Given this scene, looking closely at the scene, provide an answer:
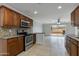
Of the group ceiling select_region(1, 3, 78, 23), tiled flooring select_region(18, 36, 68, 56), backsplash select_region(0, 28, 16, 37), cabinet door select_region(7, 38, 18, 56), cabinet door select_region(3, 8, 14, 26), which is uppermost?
ceiling select_region(1, 3, 78, 23)

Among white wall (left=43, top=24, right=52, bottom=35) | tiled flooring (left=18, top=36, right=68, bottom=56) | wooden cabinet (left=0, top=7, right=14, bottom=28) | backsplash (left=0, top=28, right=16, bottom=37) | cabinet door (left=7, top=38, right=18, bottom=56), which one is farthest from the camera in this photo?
white wall (left=43, top=24, right=52, bottom=35)

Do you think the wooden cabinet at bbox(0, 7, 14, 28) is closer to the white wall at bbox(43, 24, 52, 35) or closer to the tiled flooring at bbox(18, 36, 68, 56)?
the tiled flooring at bbox(18, 36, 68, 56)

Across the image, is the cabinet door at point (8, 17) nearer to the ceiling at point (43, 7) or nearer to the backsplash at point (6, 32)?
the ceiling at point (43, 7)

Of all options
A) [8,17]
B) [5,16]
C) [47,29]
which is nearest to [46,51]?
[8,17]

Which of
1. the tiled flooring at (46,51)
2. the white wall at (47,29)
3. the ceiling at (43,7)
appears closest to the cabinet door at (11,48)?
the tiled flooring at (46,51)

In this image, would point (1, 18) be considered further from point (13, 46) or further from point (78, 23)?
point (78, 23)

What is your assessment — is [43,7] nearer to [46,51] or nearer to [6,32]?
[6,32]

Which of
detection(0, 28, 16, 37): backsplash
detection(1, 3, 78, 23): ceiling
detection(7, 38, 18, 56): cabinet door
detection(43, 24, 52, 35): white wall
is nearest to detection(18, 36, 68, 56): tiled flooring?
detection(7, 38, 18, 56): cabinet door

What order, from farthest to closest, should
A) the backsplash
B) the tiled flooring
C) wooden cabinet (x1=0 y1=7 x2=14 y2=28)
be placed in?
1. the tiled flooring
2. the backsplash
3. wooden cabinet (x1=0 y1=7 x2=14 y2=28)

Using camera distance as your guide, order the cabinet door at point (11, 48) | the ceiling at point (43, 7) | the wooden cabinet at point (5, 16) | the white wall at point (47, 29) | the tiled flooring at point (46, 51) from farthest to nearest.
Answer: the white wall at point (47, 29)
the tiled flooring at point (46, 51)
the ceiling at point (43, 7)
the wooden cabinet at point (5, 16)
the cabinet door at point (11, 48)

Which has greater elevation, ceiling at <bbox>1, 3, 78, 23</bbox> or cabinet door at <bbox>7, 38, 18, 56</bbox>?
ceiling at <bbox>1, 3, 78, 23</bbox>

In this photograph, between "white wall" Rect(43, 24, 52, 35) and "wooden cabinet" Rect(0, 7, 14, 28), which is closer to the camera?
"wooden cabinet" Rect(0, 7, 14, 28)

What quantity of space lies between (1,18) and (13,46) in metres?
1.11

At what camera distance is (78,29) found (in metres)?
6.02
